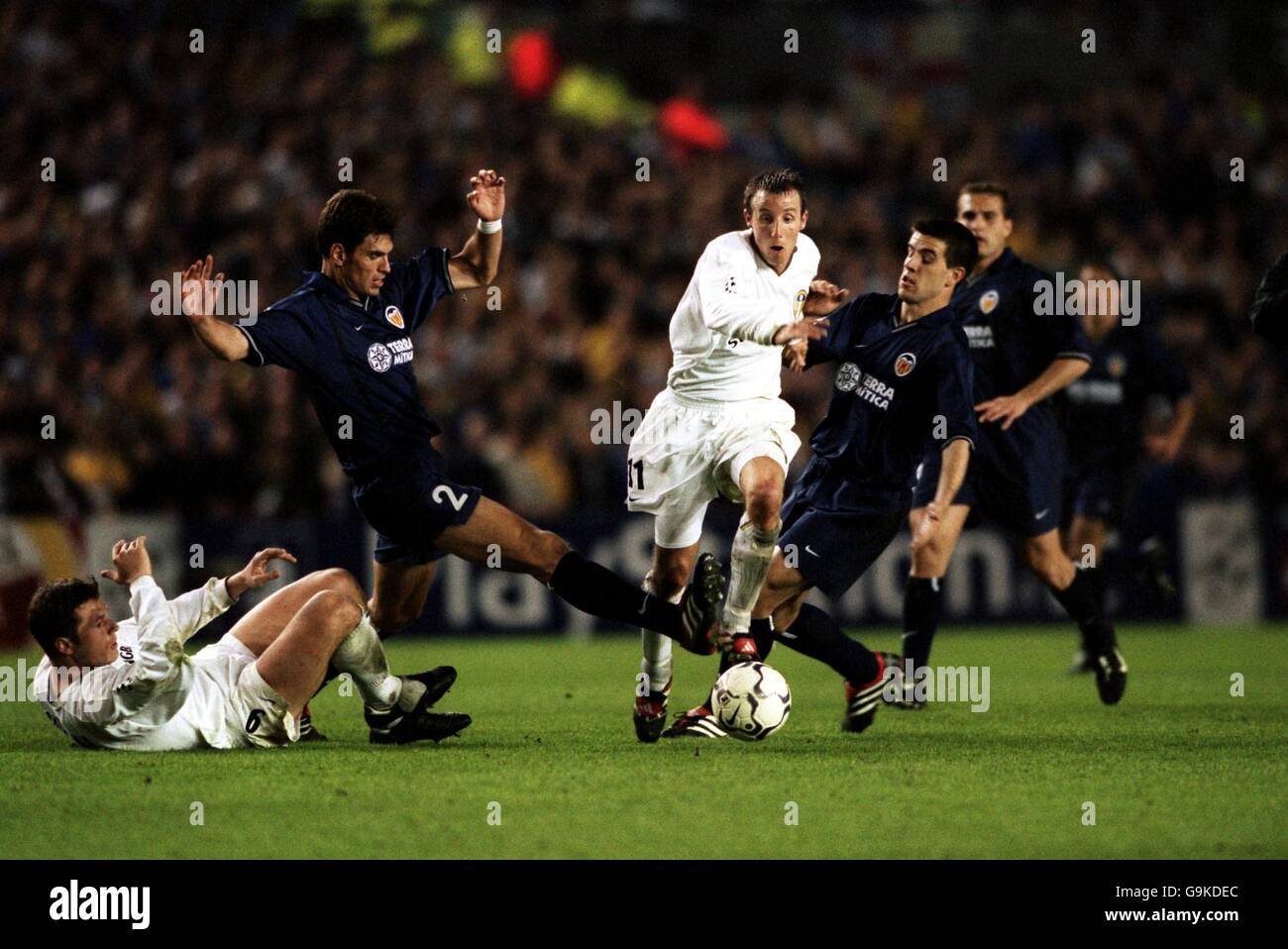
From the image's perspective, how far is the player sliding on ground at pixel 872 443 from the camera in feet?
26.5

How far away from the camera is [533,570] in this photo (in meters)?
7.38

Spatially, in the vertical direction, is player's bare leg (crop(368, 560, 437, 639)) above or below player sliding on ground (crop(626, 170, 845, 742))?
below

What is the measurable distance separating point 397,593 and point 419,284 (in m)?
1.35

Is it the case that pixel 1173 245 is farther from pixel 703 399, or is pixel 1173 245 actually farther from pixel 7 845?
pixel 7 845

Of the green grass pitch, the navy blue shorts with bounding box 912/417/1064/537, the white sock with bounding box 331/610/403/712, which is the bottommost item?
the green grass pitch

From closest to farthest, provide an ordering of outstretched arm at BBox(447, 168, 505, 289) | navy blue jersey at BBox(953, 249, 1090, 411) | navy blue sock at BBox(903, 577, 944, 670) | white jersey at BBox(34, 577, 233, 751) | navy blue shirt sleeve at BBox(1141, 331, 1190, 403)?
white jersey at BBox(34, 577, 233, 751)
outstretched arm at BBox(447, 168, 505, 289)
navy blue sock at BBox(903, 577, 944, 670)
navy blue jersey at BBox(953, 249, 1090, 411)
navy blue shirt sleeve at BBox(1141, 331, 1190, 403)

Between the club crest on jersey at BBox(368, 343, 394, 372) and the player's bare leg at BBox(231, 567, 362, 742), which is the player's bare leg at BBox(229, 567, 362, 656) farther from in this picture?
the club crest on jersey at BBox(368, 343, 394, 372)

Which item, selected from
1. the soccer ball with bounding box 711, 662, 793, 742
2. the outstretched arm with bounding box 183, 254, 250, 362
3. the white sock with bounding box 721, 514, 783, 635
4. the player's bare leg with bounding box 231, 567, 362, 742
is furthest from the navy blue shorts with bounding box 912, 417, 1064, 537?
the outstretched arm with bounding box 183, 254, 250, 362

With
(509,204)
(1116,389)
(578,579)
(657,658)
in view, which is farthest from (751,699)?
(509,204)

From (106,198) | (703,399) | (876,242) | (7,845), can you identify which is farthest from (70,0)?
(7,845)

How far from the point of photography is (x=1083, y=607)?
9.41m

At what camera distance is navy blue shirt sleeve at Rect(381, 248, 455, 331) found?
7738mm

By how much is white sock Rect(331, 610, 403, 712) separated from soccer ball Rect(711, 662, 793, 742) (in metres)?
1.37

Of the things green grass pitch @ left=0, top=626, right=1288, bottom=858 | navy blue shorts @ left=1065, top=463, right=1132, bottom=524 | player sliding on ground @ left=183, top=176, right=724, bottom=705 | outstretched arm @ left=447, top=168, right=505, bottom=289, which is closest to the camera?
green grass pitch @ left=0, top=626, right=1288, bottom=858
